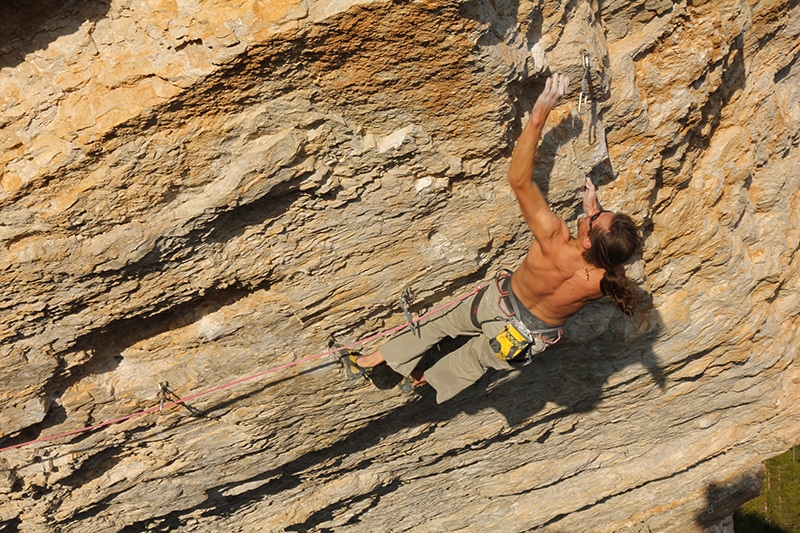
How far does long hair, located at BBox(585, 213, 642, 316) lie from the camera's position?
328 centimetres

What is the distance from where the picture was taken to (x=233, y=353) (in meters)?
4.04

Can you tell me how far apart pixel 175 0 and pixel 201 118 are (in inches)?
20.1

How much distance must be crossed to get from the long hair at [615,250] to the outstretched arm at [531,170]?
0.22 metres

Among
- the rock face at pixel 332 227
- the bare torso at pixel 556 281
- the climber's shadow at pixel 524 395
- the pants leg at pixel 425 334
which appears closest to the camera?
the rock face at pixel 332 227

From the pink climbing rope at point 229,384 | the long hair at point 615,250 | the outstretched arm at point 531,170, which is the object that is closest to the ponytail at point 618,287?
the long hair at point 615,250

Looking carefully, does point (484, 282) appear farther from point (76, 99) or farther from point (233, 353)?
point (76, 99)

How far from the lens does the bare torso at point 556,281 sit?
11.7 feet

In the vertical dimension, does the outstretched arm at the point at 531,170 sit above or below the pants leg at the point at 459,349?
above

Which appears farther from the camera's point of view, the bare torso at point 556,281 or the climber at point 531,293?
the bare torso at point 556,281

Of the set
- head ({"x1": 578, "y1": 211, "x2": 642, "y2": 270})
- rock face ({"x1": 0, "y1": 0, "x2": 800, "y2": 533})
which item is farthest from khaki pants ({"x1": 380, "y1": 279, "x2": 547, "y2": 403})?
head ({"x1": 578, "y1": 211, "x2": 642, "y2": 270})

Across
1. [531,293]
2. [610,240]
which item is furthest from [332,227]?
[610,240]

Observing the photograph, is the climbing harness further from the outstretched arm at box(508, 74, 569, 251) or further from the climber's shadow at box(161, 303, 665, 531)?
the climber's shadow at box(161, 303, 665, 531)

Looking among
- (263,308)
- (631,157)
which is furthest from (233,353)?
(631,157)

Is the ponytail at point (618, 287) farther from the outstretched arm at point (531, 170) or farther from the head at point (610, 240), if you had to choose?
the outstretched arm at point (531, 170)
